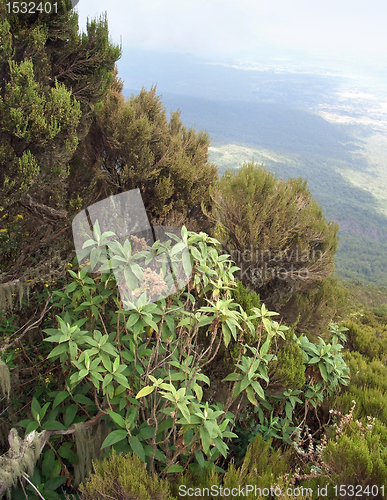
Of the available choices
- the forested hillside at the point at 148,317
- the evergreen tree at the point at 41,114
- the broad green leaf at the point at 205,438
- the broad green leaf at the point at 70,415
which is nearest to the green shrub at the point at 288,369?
the forested hillside at the point at 148,317

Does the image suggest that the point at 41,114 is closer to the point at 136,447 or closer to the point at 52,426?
the point at 52,426

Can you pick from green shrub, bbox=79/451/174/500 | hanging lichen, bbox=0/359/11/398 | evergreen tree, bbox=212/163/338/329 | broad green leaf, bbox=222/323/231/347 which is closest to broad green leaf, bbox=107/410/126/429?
green shrub, bbox=79/451/174/500

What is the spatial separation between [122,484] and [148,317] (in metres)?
0.67

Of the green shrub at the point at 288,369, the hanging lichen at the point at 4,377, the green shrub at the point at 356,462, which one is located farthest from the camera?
the green shrub at the point at 288,369

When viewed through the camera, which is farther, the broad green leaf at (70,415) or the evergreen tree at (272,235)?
the evergreen tree at (272,235)

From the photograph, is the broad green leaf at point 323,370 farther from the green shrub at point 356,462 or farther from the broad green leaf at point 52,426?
the broad green leaf at point 52,426

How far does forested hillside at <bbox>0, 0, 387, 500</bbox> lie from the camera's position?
59.4 inches

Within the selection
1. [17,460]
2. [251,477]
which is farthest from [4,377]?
[251,477]

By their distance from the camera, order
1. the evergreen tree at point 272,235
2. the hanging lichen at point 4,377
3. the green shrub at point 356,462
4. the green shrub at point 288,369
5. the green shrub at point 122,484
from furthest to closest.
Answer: the evergreen tree at point 272,235
the green shrub at point 288,369
the hanging lichen at point 4,377
the green shrub at point 356,462
the green shrub at point 122,484

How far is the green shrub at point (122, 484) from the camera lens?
1.29m

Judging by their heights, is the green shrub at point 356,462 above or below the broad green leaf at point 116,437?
above

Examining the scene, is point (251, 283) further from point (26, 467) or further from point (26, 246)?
point (26, 467)

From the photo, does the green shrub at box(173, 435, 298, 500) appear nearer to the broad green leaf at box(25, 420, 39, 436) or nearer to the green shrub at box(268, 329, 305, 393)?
the green shrub at box(268, 329, 305, 393)

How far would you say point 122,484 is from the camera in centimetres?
129
